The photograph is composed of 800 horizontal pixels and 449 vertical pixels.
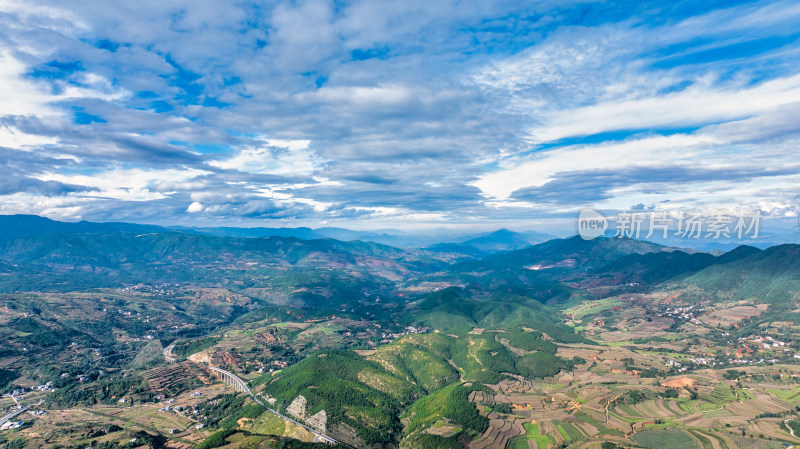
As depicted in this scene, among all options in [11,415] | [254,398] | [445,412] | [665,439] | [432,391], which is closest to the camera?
[665,439]

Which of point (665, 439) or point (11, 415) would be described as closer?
point (665, 439)

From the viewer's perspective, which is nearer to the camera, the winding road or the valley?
the valley

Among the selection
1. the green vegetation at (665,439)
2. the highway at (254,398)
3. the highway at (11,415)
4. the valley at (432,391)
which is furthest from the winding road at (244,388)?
the green vegetation at (665,439)

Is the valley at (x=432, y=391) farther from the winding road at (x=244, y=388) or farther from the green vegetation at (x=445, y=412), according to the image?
the winding road at (x=244, y=388)

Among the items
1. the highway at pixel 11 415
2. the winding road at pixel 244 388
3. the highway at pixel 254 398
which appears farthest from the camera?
the highway at pixel 11 415

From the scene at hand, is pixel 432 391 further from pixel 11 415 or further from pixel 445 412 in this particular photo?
pixel 11 415

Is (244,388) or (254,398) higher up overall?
(254,398)

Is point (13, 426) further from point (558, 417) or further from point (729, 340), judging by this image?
point (729, 340)

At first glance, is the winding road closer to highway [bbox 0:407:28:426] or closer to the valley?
the valley

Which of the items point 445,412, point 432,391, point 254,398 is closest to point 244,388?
point 254,398

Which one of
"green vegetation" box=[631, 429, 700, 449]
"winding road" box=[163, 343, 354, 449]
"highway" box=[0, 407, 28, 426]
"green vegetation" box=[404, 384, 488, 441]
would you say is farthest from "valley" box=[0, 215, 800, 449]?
"highway" box=[0, 407, 28, 426]

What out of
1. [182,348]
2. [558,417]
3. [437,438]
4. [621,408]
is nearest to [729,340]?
[621,408]
